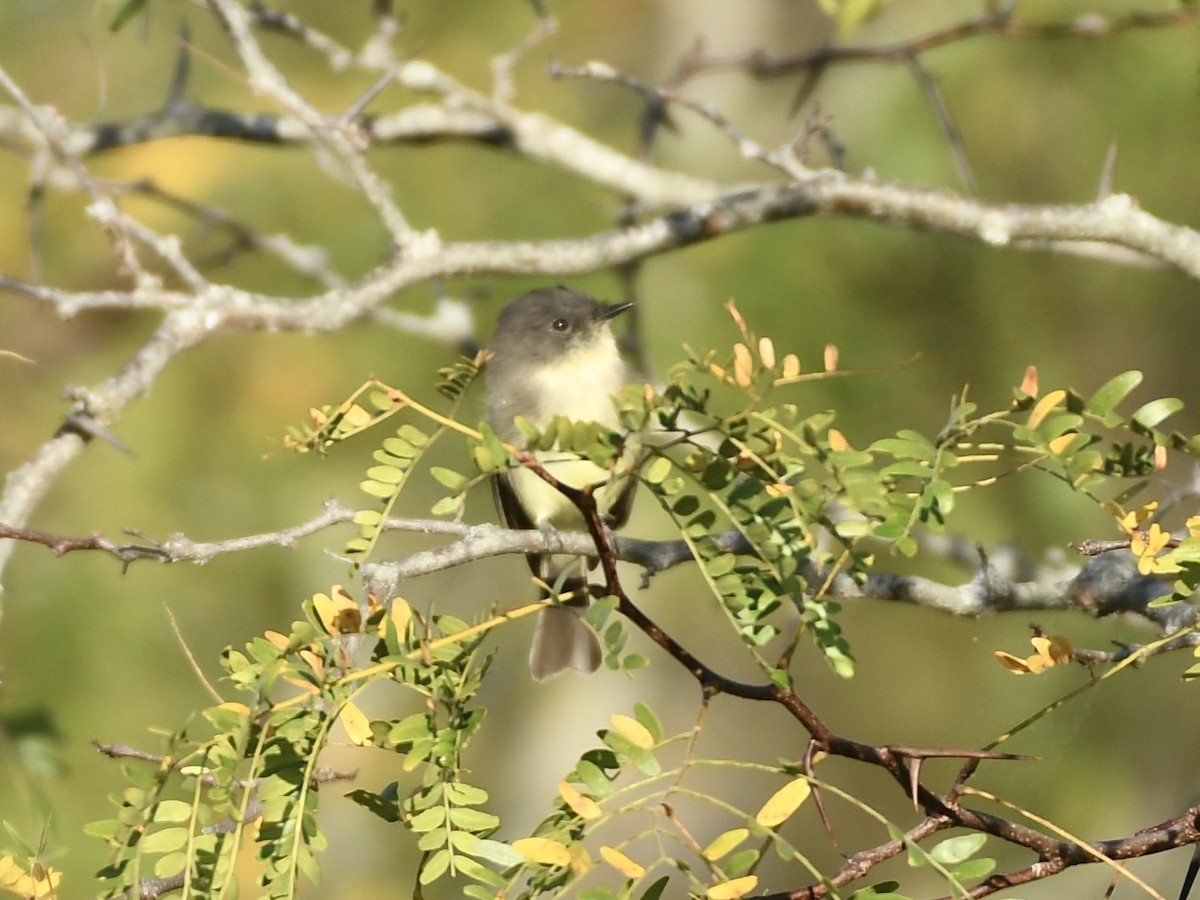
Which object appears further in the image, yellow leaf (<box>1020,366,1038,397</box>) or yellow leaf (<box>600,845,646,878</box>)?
yellow leaf (<box>1020,366,1038,397</box>)

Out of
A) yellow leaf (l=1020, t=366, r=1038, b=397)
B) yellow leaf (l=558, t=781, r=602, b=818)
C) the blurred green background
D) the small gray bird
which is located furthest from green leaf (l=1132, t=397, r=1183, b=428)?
the blurred green background

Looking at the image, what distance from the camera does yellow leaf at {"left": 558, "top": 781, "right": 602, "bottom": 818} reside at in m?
1.82

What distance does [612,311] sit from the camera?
5.04 metres

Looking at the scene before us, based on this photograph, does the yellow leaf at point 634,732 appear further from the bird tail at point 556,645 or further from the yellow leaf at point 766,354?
the bird tail at point 556,645

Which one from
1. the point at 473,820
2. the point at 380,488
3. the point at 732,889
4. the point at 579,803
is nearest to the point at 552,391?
the point at 380,488

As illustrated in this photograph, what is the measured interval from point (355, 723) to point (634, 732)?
1.26 ft

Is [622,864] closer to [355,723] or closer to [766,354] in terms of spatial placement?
[355,723]

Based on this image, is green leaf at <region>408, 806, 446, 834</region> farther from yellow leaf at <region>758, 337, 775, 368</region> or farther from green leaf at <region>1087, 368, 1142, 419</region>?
green leaf at <region>1087, 368, 1142, 419</region>

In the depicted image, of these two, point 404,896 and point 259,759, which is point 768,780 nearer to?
point 404,896

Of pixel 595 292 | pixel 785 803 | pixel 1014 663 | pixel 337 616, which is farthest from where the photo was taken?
pixel 595 292

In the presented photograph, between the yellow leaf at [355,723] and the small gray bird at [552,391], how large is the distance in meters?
2.68

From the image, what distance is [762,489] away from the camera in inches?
77.2

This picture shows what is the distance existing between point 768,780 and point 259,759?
23.6ft

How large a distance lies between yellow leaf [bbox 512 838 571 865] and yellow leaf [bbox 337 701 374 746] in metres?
0.29
